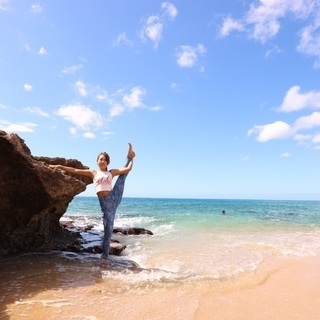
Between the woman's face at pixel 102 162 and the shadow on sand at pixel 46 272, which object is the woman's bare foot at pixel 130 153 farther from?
the shadow on sand at pixel 46 272

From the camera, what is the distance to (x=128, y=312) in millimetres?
4555

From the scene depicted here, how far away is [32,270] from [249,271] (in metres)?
5.26

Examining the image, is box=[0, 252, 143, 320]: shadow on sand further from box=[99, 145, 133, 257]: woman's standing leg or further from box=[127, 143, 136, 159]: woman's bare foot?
box=[127, 143, 136, 159]: woman's bare foot

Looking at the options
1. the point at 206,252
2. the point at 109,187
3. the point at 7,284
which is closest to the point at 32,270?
the point at 7,284

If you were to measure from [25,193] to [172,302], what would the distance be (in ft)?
15.6

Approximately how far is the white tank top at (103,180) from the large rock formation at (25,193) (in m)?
1.28

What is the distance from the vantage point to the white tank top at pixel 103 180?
23.5 ft

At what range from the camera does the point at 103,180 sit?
7.18 m

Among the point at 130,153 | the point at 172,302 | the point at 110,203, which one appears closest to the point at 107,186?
the point at 110,203

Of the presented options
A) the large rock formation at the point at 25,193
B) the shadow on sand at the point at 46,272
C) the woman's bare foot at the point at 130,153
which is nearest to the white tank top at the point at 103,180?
the woman's bare foot at the point at 130,153

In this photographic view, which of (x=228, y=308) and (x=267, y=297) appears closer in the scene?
(x=228, y=308)

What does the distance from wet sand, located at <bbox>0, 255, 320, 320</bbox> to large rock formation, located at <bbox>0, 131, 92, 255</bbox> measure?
9.19 ft

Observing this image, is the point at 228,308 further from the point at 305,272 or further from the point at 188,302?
the point at 305,272

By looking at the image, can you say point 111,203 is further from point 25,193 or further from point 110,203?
point 25,193
